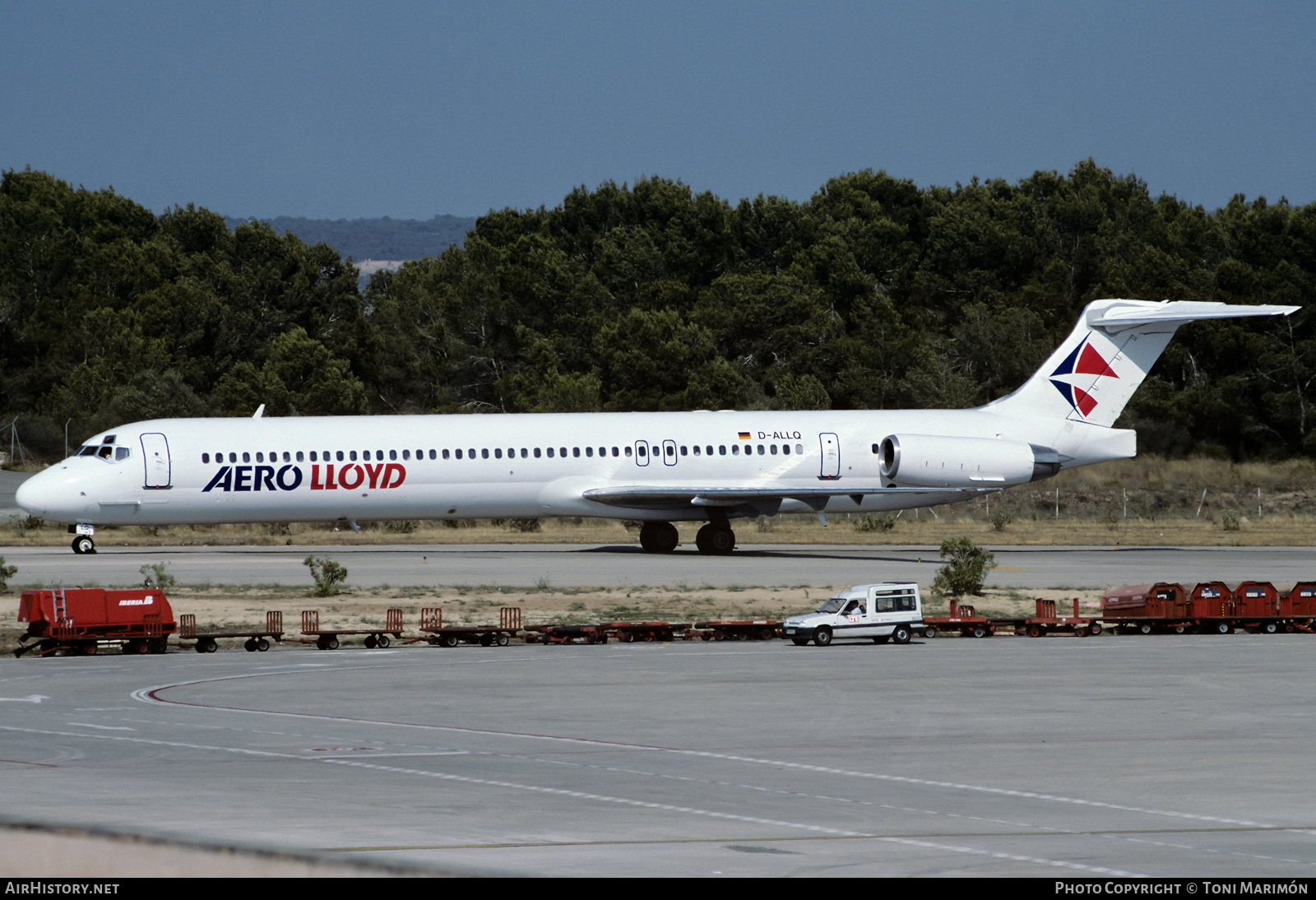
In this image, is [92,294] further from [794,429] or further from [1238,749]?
[1238,749]

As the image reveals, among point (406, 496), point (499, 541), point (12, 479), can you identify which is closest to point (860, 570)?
point (406, 496)

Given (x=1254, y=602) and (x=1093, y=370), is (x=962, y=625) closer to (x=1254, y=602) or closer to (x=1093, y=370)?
(x=1254, y=602)

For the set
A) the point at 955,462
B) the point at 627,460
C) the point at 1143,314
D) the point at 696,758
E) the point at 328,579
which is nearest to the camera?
the point at 696,758

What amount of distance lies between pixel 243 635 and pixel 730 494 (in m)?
18.1

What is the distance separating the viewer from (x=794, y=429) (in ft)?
133

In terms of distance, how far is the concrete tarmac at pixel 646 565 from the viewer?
32.7 meters

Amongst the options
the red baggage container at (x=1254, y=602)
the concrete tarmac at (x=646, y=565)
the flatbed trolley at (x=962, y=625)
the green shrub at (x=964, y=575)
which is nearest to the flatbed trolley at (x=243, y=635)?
the concrete tarmac at (x=646, y=565)

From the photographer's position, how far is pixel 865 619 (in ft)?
76.5

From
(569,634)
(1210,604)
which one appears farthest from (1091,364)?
(569,634)

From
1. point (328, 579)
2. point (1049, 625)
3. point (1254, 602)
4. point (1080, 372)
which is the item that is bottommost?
point (1049, 625)

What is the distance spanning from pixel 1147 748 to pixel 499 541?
35094mm

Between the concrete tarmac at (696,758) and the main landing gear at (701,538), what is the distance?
18.2 m

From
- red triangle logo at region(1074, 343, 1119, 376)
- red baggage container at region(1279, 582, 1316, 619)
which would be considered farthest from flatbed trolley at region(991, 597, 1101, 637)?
red triangle logo at region(1074, 343, 1119, 376)

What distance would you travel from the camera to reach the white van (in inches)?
915
